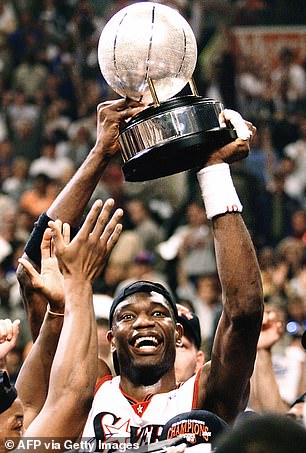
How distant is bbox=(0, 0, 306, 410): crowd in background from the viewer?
32.2 ft

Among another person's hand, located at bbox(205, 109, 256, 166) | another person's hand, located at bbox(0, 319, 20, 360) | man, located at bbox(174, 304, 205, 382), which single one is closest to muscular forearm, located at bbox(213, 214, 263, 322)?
another person's hand, located at bbox(205, 109, 256, 166)

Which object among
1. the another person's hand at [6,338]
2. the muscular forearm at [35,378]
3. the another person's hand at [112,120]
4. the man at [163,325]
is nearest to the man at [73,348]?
the another person's hand at [6,338]

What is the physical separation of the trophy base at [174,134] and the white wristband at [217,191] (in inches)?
2.4

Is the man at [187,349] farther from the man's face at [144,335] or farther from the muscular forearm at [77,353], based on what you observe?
the muscular forearm at [77,353]

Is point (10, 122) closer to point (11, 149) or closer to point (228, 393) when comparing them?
point (11, 149)

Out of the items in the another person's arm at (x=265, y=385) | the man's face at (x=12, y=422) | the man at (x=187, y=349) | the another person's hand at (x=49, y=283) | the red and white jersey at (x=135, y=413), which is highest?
the another person's hand at (x=49, y=283)

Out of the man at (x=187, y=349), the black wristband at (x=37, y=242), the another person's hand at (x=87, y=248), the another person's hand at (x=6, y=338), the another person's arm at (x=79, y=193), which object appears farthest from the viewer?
the man at (x=187, y=349)

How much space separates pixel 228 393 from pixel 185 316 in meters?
A: 1.10

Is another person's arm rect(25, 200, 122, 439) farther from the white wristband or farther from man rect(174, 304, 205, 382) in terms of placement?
man rect(174, 304, 205, 382)

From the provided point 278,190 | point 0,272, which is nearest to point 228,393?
point 0,272

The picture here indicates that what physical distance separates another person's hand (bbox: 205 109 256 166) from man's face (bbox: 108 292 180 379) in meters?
0.73

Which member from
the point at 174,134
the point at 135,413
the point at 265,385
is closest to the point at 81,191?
the point at 174,134

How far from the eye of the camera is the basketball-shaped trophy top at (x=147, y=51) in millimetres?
3729

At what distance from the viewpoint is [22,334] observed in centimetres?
875
